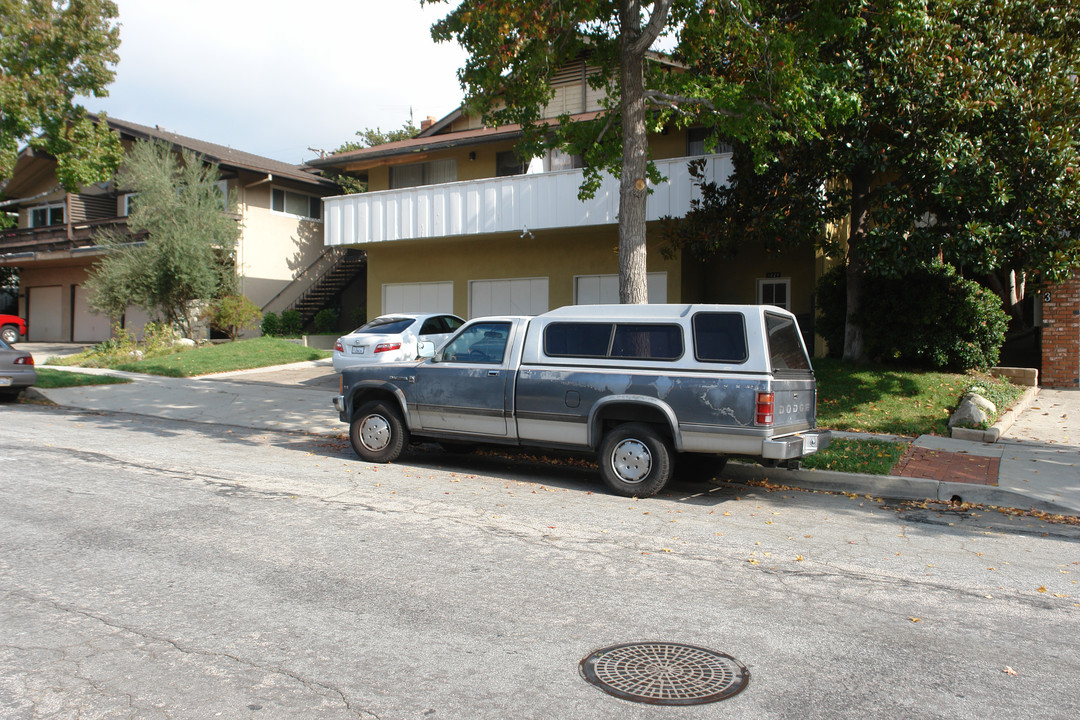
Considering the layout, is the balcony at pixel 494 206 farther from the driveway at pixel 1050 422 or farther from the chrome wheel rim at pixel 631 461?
the chrome wheel rim at pixel 631 461

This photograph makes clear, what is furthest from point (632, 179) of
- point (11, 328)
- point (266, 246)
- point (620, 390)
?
point (11, 328)

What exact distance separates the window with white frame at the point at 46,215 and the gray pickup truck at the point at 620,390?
1204 inches

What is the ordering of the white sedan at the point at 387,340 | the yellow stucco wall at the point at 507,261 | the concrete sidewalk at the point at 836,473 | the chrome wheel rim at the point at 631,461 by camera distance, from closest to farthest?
the chrome wheel rim at the point at 631,461 → the concrete sidewalk at the point at 836,473 → the white sedan at the point at 387,340 → the yellow stucco wall at the point at 507,261

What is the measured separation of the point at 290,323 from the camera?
26.0 meters

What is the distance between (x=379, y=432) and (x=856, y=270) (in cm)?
992

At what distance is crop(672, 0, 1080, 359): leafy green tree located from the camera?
11258 mm

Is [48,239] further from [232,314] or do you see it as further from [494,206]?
[494,206]

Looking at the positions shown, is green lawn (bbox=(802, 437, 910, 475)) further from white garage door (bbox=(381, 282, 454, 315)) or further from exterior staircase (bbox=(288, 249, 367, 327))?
exterior staircase (bbox=(288, 249, 367, 327))

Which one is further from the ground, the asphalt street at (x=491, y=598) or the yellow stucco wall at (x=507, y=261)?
the yellow stucco wall at (x=507, y=261)

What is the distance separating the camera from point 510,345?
8.69m

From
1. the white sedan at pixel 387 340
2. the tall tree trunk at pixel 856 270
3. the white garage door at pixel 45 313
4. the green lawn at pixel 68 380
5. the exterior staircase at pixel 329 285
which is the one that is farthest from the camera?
the white garage door at pixel 45 313

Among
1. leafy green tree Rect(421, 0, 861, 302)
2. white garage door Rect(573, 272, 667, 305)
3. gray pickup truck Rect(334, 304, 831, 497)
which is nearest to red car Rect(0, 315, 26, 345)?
white garage door Rect(573, 272, 667, 305)

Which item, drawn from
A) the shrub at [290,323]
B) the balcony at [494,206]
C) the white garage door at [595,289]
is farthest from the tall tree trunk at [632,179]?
the shrub at [290,323]

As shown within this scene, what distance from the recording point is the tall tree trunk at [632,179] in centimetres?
1110
